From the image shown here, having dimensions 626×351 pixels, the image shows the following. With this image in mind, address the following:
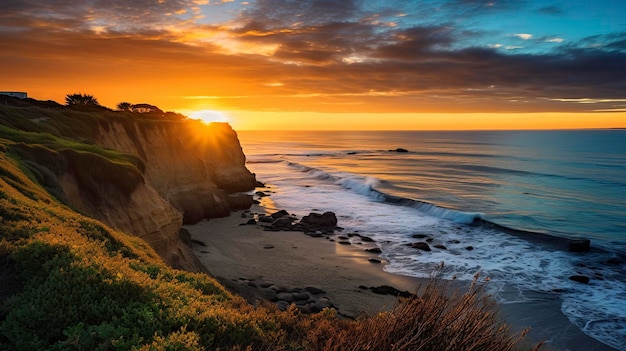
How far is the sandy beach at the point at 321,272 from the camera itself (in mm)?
17688

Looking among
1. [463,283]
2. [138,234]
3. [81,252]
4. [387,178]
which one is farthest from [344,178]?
[81,252]

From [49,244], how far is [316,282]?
645 inches

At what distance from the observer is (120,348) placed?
5.49m

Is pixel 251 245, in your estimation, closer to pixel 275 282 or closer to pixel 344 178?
pixel 275 282

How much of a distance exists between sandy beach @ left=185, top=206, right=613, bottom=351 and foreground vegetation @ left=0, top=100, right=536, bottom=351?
21.7ft

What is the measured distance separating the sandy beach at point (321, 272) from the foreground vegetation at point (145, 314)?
6.61m

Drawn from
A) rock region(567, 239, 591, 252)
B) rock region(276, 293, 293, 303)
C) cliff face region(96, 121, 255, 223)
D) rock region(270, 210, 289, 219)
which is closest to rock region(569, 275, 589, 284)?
rock region(567, 239, 591, 252)

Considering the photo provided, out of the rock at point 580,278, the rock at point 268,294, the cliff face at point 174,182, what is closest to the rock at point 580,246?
the rock at point 580,278

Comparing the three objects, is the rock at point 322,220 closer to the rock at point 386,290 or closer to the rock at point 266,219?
the rock at point 266,219

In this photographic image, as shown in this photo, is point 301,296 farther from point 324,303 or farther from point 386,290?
point 386,290

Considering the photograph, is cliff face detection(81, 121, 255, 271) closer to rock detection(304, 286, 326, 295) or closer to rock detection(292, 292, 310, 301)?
rock detection(292, 292, 310, 301)

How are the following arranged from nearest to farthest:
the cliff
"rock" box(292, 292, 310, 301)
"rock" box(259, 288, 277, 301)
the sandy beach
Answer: the cliff
the sandy beach
"rock" box(259, 288, 277, 301)
"rock" box(292, 292, 310, 301)

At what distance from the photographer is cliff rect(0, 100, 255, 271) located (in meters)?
17.0

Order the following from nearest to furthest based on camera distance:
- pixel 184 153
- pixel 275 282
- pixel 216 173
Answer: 1. pixel 275 282
2. pixel 184 153
3. pixel 216 173
